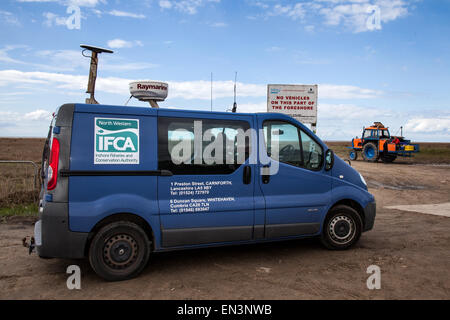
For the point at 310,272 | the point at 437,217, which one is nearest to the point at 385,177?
the point at 437,217

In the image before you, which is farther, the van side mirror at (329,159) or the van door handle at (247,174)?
the van side mirror at (329,159)

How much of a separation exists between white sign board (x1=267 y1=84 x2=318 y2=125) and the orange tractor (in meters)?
11.0

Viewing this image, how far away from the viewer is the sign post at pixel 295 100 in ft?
51.8

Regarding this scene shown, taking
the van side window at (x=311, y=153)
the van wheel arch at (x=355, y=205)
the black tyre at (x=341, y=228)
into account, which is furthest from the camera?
the van wheel arch at (x=355, y=205)

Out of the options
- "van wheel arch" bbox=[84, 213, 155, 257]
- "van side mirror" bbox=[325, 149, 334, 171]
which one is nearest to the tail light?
"van wheel arch" bbox=[84, 213, 155, 257]

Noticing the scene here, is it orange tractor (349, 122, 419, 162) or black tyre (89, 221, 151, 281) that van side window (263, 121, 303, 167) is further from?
orange tractor (349, 122, 419, 162)

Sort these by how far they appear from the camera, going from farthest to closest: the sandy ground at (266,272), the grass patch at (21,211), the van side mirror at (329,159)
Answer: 1. the grass patch at (21,211)
2. the van side mirror at (329,159)
3. the sandy ground at (266,272)

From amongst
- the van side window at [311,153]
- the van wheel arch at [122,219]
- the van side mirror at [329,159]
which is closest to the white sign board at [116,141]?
the van wheel arch at [122,219]

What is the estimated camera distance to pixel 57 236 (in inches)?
176

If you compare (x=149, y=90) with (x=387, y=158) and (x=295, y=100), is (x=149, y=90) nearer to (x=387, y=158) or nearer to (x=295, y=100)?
(x=295, y=100)

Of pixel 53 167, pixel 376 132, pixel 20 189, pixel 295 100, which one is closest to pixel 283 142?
pixel 53 167

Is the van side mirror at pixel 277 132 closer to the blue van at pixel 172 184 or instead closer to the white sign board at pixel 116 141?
the blue van at pixel 172 184

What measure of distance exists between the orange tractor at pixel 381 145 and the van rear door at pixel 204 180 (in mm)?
21675
